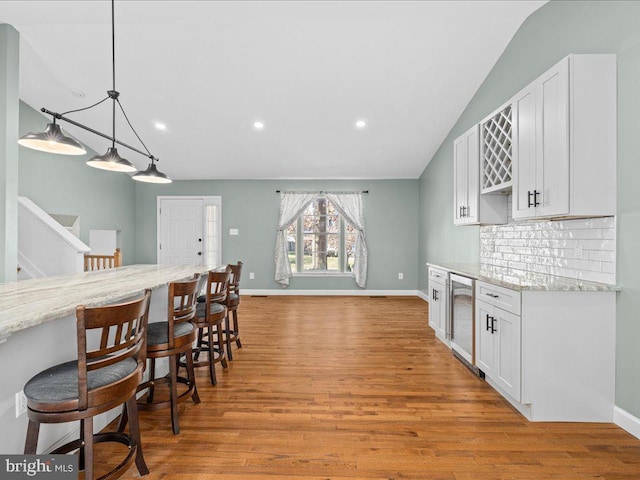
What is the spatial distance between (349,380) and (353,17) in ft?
10.7

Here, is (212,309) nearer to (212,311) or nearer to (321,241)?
(212,311)

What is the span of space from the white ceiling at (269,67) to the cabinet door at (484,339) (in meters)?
2.65

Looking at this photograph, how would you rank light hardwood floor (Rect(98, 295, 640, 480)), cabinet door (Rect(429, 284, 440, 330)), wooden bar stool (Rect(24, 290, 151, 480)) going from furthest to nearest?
cabinet door (Rect(429, 284, 440, 330)) → light hardwood floor (Rect(98, 295, 640, 480)) → wooden bar stool (Rect(24, 290, 151, 480))

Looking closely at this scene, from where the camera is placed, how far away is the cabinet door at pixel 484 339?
2514 mm

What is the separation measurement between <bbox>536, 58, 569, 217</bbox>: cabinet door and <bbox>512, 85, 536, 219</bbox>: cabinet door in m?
0.05

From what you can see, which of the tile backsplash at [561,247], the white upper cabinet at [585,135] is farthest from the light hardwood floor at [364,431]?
the white upper cabinet at [585,135]

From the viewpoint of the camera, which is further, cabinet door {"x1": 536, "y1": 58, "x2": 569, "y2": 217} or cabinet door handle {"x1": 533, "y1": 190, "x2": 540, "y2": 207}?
Result: cabinet door handle {"x1": 533, "y1": 190, "x2": 540, "y2": 207}

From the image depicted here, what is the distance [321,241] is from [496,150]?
425 centimetres

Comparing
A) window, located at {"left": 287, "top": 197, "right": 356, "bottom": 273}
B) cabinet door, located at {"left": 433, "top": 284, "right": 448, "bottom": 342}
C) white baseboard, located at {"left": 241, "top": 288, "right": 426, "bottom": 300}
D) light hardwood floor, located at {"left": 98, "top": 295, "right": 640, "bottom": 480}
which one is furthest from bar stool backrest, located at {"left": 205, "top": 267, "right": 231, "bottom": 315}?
window, located at {"left": 287, "top": 197, "right": 356, "bottom": 273}

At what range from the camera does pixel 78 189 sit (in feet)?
17.5

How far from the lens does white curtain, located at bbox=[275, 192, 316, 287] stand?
21.7 ft

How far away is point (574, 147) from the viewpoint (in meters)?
2.12

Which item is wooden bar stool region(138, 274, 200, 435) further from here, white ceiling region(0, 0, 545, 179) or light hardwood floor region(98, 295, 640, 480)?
white ceiling region(0, 0, 545, 179)

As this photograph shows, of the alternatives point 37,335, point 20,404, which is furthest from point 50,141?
point 20,404
